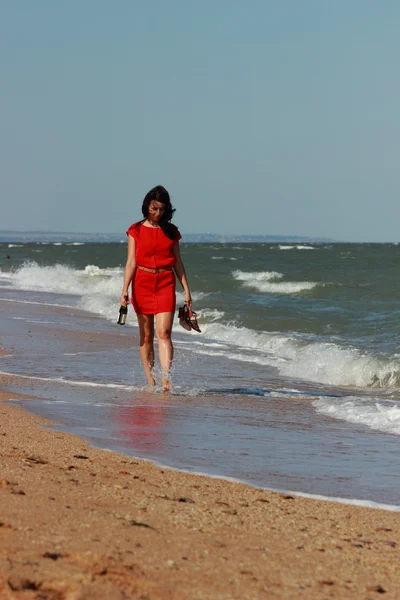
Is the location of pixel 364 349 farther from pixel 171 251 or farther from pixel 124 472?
pixel 124 472

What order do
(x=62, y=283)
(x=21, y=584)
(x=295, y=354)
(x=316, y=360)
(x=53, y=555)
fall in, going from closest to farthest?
(x=21, y=584) → (x=53, y=555) → (x=316, y=360) → (x=295, y=354) → (x=62, y=283)

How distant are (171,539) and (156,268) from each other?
4744 mm

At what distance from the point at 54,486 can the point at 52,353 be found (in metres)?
7.24

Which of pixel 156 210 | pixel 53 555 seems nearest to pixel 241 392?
pixel 156 210

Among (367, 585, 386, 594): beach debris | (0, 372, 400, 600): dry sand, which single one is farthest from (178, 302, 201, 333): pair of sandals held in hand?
(367, 585, 386, 594): beach debris

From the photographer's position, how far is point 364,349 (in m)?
13.2

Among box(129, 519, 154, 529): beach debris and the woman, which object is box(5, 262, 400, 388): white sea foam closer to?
the woman

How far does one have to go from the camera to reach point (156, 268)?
7.92 meters

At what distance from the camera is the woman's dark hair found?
25.3 feet

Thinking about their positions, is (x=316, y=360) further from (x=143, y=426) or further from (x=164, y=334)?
(x=143, y=426)

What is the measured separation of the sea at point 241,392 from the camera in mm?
5387

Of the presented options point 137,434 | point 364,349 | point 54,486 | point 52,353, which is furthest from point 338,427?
point 364,349

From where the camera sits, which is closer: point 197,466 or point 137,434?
point 197,466

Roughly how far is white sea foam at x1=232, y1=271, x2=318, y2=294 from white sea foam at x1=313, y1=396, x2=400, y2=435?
19.5 meters
